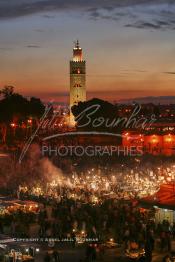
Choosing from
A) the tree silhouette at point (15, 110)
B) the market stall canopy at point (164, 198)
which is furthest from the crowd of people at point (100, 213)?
the tree silhouette at point (15, 110)

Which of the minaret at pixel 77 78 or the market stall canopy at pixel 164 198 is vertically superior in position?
the minaret at pixel 77 78

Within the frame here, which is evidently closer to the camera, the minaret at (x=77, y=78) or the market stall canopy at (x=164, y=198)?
the market stall canopy at (x=164, y=198)

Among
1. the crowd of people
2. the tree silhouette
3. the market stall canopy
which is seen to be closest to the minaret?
the tree silhouette

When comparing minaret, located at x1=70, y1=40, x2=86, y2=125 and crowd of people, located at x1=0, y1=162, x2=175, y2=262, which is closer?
crowd of people, located at x1=0, y1=162, x2=175, y2=262

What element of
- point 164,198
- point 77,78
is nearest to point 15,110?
point 164,198

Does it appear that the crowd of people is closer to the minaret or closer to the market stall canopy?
the market stall canopy

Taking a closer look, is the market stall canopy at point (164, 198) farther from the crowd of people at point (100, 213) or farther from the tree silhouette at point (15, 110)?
the tree silhouette at point (15, 110)

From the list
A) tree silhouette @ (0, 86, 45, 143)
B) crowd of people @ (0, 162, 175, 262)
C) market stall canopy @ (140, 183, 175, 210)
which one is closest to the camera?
crowd of people @ (0, 162, 175, 262)

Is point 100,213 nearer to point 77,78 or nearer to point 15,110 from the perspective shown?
point 15,110

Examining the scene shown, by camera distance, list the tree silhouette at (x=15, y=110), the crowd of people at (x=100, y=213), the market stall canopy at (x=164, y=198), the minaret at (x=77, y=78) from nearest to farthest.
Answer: the crowd of people at (x=100, y=213)
the market stall canopy at (x=164, y=198)
the tree silhouette at (x=15, y=110)
the minaret at (x=77, y=78)
